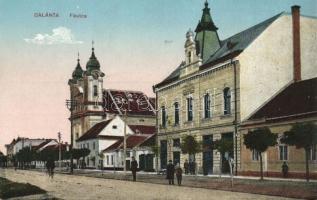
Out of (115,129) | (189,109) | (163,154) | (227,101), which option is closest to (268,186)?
(227,101)

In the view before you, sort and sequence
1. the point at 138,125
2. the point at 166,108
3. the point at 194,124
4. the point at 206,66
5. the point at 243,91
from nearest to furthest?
1. the point at 243,91
2. the point at 206,66
3. the point at 194,124
4. the point at 166,108
5. the point at 138,125

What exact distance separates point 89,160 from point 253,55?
42.8 m

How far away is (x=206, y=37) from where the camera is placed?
142ft

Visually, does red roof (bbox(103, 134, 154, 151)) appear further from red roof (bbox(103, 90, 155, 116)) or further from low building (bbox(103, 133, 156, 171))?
red roof (bbox(103, 90, 155, 116))

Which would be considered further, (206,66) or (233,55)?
(206,66)

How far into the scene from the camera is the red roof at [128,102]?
81312 mm

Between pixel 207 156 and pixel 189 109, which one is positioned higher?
pixel 189 109

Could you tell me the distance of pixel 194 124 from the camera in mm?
41625

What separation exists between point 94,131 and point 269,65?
42.2m

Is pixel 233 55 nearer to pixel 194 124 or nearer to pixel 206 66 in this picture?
pixel 206 66

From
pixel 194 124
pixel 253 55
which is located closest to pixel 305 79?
pixel 253 55

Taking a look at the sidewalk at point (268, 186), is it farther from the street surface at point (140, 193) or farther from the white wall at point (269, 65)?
the white wall at point (269, 65)

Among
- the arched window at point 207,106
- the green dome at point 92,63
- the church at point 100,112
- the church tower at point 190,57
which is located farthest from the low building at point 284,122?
the green dome at point 92,63

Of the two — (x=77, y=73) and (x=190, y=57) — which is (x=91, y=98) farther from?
(x=190, y=57)
